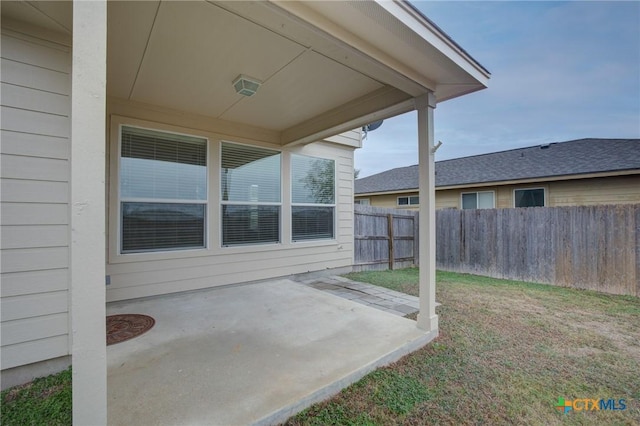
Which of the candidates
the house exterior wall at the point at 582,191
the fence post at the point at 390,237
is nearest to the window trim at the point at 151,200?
the fence post at the point at 390,237

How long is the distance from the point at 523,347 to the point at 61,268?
13.9 ft

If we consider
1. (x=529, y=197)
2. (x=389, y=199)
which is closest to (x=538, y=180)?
(x=529, y=197)

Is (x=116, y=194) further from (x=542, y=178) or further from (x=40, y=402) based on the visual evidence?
(x=542, y=178)

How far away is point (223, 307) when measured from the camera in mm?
3643

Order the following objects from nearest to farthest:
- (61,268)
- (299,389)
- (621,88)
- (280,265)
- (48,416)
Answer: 1. (48,416)
2. (299,389)
3. (61,268)
4. (280,265)
5. (621,88)

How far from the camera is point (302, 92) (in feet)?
11.5

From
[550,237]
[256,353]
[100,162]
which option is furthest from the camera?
[550,237]

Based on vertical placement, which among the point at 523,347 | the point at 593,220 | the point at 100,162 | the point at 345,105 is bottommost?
the point at 523,347

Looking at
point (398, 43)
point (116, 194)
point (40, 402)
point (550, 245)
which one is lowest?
point (40, 402)

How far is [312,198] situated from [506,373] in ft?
13.8

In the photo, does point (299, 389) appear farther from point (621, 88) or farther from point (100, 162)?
point (621, 88)

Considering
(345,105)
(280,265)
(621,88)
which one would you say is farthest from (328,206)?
(621,88)

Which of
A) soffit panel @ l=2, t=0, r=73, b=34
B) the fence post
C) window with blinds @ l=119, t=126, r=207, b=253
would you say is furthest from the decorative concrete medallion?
the fence post

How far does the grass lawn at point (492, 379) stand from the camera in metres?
1.82
